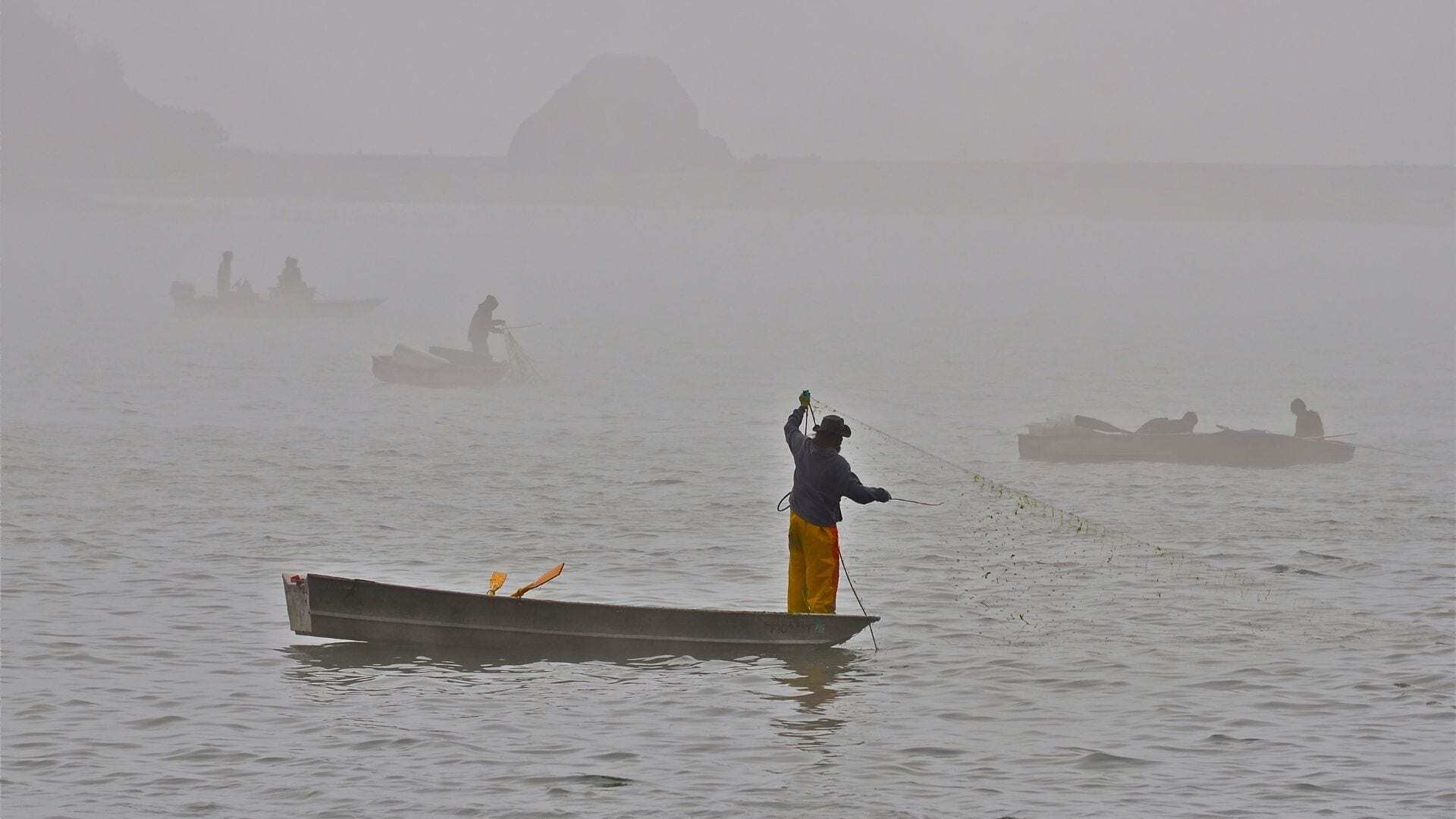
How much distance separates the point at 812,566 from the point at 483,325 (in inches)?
1069

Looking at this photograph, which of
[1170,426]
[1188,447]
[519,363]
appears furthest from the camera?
[519,363]

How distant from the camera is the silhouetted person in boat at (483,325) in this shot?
42.0m

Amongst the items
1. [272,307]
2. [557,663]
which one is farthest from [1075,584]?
[272,307]

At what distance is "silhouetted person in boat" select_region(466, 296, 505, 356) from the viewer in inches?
1654

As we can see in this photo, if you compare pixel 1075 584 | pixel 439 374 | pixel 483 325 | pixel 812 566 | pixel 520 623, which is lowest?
pixel 520 623

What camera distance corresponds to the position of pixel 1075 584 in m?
21.2

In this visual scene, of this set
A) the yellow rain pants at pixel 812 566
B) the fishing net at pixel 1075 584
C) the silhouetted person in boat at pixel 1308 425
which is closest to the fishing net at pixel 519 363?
the silhouetted person in boat at pixel 1308 425

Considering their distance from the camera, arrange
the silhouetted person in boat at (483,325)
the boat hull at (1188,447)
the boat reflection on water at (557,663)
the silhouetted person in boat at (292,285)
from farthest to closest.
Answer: the silhouetted person in boat at (292,285), the silhouetted person in boat at (483,325), the boat hull at (1188,447), the boat reflection on water at (557,663)

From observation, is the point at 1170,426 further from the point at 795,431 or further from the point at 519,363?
the point at 519,363

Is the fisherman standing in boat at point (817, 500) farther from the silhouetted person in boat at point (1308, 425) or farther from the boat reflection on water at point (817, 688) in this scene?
the silhouetted person in boat at point (1308, 425)

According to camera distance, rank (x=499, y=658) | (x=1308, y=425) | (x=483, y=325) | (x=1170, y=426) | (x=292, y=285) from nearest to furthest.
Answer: (x=499, y=658) < (x=1170, y=426) < (x=1308, y=425) < (x=483, y=325) < (x=292, y=285)

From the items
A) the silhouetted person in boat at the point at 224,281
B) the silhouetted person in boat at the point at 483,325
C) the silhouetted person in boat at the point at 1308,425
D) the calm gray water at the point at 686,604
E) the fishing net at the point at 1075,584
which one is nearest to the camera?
the calm gray water at the point at 686,604

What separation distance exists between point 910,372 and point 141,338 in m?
27.2

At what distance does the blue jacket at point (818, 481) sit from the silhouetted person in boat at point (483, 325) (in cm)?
2481
